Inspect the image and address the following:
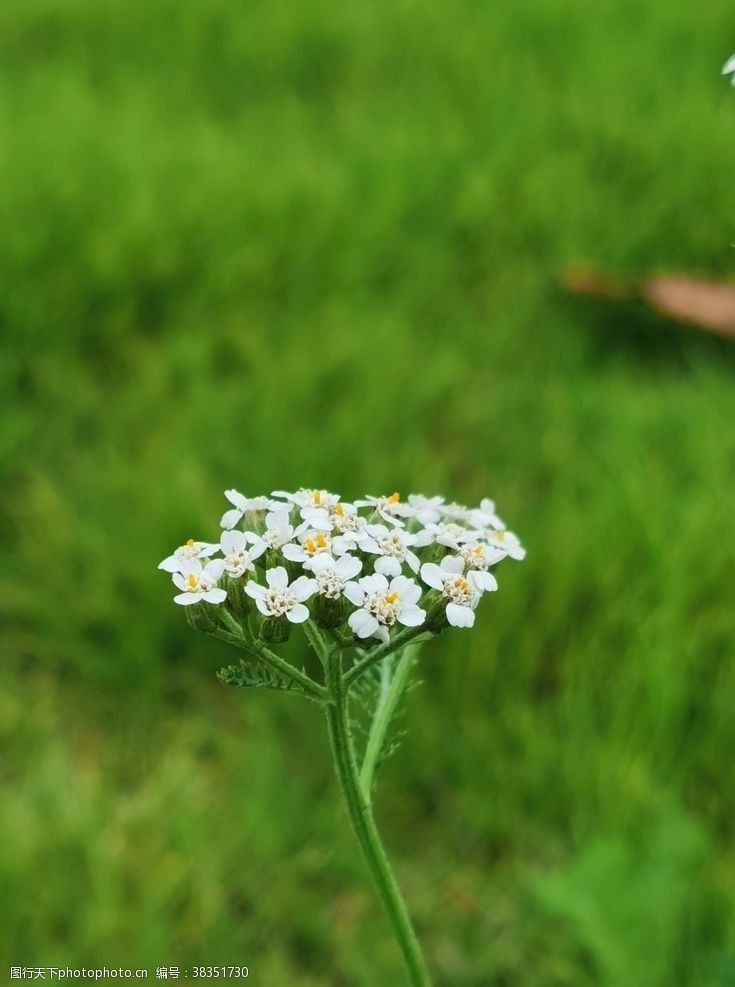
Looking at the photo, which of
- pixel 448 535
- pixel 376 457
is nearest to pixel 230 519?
pixel 448 535

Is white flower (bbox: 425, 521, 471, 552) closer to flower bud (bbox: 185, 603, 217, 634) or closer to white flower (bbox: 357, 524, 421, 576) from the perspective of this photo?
white flower (bbox: 357, 524, 421, 576)

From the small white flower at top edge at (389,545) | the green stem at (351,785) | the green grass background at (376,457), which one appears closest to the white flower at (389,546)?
the small white flower at top edge at (389,545)

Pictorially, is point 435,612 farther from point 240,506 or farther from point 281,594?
point 240,506

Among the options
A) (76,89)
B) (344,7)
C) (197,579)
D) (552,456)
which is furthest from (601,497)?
(344,7)

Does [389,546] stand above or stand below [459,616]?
above

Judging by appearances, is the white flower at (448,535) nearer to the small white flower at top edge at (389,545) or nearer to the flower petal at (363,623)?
the small white flower at top edge at (389,545)

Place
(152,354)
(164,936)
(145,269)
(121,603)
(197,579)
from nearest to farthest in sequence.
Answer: (197,579) < (164,936) < (121,603) < (152,354) < (145,269)

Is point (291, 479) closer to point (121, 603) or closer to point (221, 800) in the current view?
point (121, 603)
